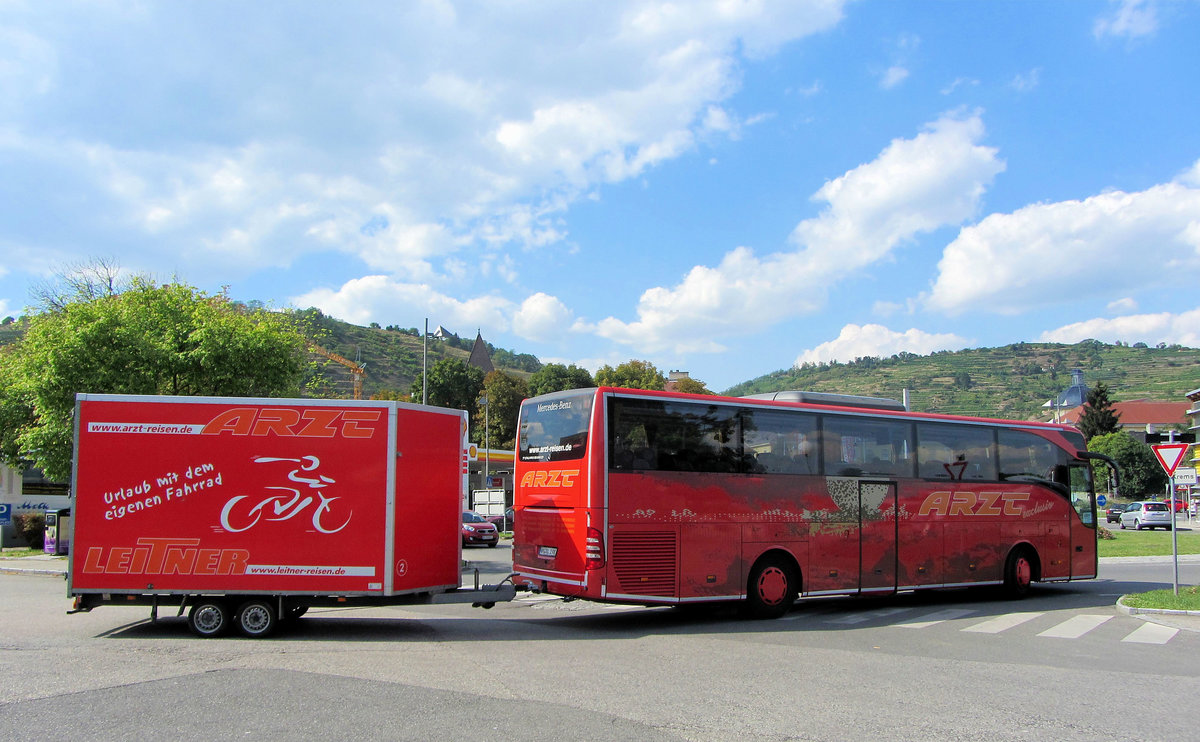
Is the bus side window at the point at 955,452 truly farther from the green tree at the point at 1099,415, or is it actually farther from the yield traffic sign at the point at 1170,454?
the green tree at the point at 1099,415

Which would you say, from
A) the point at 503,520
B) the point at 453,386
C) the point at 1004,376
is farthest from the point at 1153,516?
the point at 1004,376

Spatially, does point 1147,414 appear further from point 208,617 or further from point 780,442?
point 208,617

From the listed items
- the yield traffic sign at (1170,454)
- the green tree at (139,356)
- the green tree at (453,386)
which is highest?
the green tree at (453,386)

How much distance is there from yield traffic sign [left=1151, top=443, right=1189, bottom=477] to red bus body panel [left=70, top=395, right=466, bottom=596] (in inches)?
537

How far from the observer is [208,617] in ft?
33.3

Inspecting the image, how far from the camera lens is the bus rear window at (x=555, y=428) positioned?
1163cm

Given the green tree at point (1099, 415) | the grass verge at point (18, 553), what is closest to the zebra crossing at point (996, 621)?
the grass verge at point (18, 553)

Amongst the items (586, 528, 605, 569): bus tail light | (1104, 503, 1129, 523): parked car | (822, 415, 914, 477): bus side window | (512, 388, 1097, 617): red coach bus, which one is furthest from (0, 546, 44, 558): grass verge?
(1104, 503, 1129, 523): parked car

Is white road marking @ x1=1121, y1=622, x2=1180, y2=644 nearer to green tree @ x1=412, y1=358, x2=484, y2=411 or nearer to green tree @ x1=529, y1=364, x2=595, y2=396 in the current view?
green tree @ x1=529, y1=364, x2=595, y2=396

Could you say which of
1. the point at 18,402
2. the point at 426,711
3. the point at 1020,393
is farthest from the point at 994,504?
the point at 1020,393

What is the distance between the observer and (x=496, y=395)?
7481 centimetres

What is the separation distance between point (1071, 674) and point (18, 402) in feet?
103

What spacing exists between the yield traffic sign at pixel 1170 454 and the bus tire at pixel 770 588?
298 inches

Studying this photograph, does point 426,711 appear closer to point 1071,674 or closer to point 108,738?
point 108,738
